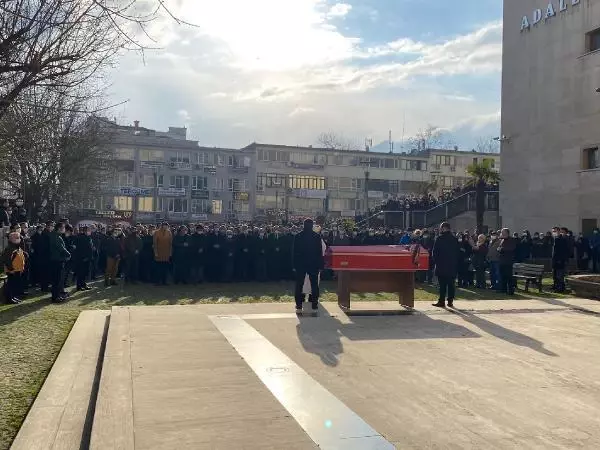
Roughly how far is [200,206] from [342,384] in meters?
72.5

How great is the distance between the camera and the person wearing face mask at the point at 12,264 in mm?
12484

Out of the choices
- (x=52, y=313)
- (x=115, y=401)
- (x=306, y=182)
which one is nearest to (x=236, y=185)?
(x=306, y=182)

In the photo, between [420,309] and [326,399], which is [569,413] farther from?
[420,309]

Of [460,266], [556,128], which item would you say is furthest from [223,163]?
[460,266]

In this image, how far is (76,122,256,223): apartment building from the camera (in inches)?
2874

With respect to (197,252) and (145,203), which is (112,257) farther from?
(145,203)

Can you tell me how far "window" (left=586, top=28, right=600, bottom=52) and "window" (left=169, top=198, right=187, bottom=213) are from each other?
185ft

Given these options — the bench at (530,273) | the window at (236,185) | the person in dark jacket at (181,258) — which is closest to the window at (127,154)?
the window at (236,185)

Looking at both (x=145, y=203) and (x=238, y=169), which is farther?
(x=238, y=169)

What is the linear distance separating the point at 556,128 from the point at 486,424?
1065 inches

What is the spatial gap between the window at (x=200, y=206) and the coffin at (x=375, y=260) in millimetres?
66482

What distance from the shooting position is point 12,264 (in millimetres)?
12453

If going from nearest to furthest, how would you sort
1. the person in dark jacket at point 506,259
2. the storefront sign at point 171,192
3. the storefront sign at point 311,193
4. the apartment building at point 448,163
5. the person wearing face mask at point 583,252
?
the person in dark jacket at point 506,259 → the person wearing face mask at point 583,252 → the storefront sign at point 171,192 → the storefront sign at point 311,193 → the apartment building at point 448,163

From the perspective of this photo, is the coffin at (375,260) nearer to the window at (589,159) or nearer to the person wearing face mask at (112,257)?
the person wearing face mask at (112,257)
